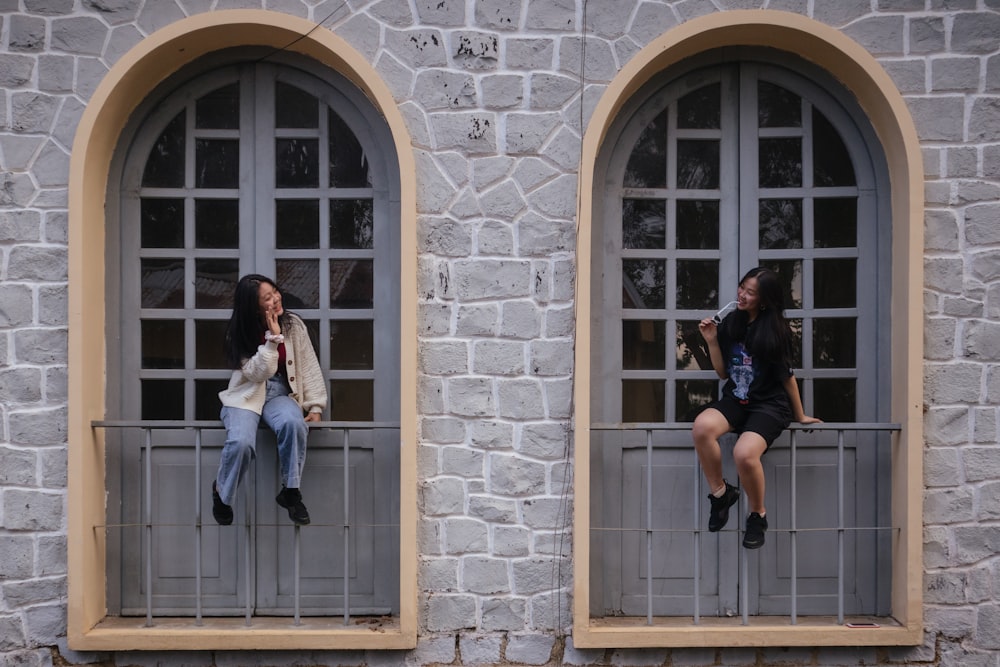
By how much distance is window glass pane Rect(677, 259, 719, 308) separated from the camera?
5027 millimetres

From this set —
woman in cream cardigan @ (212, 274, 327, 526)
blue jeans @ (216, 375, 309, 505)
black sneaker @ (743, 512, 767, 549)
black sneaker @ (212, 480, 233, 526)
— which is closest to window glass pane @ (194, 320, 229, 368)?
woman in cream cardigan @ (212, 274, 327, 526)

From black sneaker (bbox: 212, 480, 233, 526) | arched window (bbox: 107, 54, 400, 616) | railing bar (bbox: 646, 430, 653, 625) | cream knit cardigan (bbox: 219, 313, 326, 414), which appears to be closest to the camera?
cream knit cardigan (bbox: 219, 313, 326, 414)

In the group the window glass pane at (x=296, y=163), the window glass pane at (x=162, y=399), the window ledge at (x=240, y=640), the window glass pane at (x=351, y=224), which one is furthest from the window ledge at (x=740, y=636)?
the window glass pane at (x=296, y=163)

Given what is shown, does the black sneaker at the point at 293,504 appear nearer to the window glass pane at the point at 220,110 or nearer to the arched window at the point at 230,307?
the arched window at the point at 230,307

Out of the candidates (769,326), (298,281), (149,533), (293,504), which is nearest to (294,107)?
(298,281)

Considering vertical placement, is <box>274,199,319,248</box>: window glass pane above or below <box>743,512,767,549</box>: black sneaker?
above

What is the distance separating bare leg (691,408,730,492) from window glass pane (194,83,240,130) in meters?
3.13

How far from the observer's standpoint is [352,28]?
4.77 m

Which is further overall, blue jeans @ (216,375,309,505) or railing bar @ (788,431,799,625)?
railing bar @ (788,431,799,625)

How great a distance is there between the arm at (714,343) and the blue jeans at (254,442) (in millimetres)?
2225

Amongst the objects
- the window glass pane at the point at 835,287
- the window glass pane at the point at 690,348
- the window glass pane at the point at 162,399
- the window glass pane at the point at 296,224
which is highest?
the window glass pane at the point at 296,224

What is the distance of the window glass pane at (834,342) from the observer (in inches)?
197

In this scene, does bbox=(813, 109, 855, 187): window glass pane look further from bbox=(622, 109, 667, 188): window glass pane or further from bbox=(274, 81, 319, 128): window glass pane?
bbox=(274, 81, 319, 128): window glass pane

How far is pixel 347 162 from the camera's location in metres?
5.05
